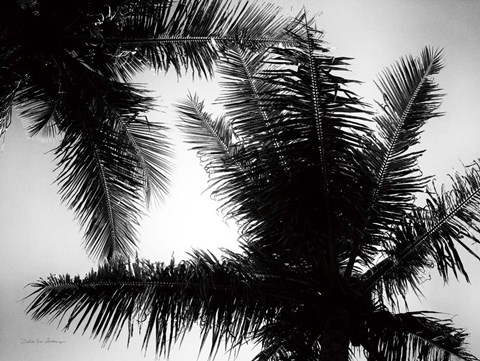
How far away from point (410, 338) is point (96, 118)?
13.7 feet

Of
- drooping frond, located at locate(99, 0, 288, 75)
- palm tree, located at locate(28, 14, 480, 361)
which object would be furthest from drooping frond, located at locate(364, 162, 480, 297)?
drooping frond, located at locate(99, 0, 288, 75)

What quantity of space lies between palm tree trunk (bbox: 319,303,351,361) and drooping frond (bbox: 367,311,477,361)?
0.49m

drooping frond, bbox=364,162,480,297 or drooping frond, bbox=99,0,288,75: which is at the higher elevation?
drooping frond, bbox=99,0,288,75

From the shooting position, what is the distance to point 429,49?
5.66 m

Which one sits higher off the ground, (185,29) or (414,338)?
(185,29)

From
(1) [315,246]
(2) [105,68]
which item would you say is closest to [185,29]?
(2) [105,68]

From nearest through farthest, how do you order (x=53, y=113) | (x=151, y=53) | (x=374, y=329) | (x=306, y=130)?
(x=306, y=130)
(x=374, y=329)
(x=151, y=53)
(x=53, y=113)

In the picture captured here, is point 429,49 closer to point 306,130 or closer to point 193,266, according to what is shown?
point 306,130

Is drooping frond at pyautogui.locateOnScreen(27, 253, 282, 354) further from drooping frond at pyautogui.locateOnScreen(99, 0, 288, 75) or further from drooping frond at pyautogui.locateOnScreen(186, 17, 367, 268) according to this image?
drooping frond at pyautogui.locateOnScreen(99, 0, 288, 75)

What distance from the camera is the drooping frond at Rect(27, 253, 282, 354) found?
15.6 ft

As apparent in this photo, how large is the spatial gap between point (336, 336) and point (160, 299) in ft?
5.61

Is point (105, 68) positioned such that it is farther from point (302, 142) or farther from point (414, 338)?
point (414, 338)

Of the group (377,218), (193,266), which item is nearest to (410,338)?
(377,218)

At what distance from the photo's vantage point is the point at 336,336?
4.46 metres
